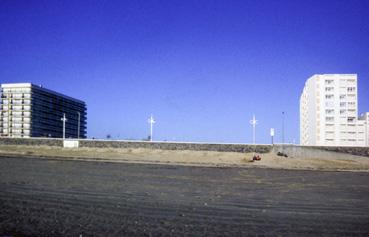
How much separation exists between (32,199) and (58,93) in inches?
5755

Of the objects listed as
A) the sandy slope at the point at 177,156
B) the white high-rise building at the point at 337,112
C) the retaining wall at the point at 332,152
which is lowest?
the sandy slope at the point at 177,156

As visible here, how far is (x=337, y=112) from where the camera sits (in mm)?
102312

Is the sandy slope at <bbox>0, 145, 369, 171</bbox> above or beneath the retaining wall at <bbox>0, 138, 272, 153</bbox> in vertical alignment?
beneath

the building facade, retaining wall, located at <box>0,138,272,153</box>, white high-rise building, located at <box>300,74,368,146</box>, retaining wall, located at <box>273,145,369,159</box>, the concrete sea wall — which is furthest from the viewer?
the building facade

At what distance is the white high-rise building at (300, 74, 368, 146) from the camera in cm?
10081

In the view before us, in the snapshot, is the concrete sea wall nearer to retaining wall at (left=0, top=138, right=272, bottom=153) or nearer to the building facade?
retaining wall at (left=0, top=138, right=272, bottom=153)

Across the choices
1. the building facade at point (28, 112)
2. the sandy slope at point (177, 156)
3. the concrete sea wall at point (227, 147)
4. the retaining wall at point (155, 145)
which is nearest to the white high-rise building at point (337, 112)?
the concrete sea wall at point (227, 147)

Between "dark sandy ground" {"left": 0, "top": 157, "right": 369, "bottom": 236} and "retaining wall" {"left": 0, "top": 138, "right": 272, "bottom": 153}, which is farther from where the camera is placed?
"retaining wall" {"left": 0, "top": 138, "right": 272, "bottom": 153}

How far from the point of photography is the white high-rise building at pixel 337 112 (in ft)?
331

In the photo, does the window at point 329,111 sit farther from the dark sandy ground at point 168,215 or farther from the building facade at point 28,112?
the dark sandy ground at point 168,215

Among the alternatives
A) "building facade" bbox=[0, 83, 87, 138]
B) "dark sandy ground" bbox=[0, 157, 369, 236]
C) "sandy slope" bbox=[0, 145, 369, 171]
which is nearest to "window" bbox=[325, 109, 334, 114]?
"sandy slope" bbox=[0, 145, 369, 171]

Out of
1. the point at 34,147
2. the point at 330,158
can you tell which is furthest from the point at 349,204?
the point at 34,147

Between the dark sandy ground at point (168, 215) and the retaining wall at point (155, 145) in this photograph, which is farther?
the retaining wall at point (155, 145)

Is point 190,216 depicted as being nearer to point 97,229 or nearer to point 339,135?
point 97,229
